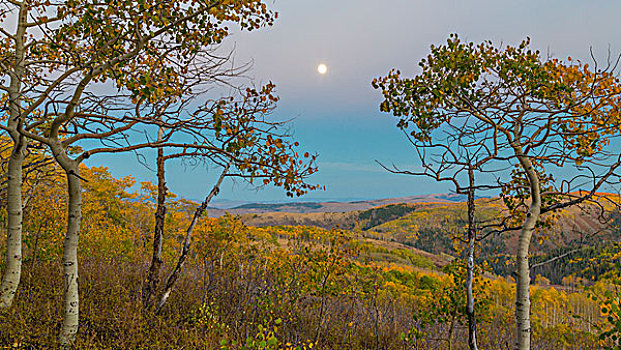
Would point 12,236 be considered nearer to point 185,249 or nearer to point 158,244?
point 158,244

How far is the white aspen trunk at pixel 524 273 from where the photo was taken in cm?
402

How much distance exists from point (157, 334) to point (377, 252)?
3641cm

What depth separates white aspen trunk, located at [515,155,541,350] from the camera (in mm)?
4023

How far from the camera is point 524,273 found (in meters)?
4.15

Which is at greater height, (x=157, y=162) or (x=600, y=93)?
(x=600, y=93)

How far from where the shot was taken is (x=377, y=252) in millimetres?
39688

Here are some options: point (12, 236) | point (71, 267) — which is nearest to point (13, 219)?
point (12, 236)

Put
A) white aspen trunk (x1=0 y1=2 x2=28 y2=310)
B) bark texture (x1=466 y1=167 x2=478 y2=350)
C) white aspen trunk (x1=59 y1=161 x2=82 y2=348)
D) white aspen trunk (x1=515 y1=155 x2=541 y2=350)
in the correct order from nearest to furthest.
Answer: white aspen trunk (x1=515 y1=155 x2=541 y2=350), bark texture (x1=466 y1=167 x2=478 y2=350), white aspen trunk (x1=59 y1=161 x2=82 y2=348), white aspen trunk (x1=0 y1=2 x2=28 y2=310)

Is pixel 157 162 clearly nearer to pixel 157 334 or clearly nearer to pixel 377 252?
pixel 157 334

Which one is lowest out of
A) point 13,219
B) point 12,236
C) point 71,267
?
point 71,267

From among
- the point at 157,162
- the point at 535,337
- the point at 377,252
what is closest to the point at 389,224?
the point at 377,252

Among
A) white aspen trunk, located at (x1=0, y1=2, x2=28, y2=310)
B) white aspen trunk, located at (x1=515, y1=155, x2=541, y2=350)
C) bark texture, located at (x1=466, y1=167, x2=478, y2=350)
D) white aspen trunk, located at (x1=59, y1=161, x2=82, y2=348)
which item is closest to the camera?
white aspen trunk, located at (x1=515, y1=155, x2=541, y2=350)

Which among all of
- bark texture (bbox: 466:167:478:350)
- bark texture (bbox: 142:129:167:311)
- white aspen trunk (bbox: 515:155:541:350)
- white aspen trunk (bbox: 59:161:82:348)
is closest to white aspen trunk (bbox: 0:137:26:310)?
white aspen trunk (bbox: 59:161:82:348)

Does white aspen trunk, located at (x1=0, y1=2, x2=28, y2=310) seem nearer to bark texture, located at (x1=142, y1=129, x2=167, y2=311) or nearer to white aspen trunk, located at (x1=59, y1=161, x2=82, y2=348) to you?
white aspen trunk, located at (x1=59, y1=161, x2=82, y2=348)
